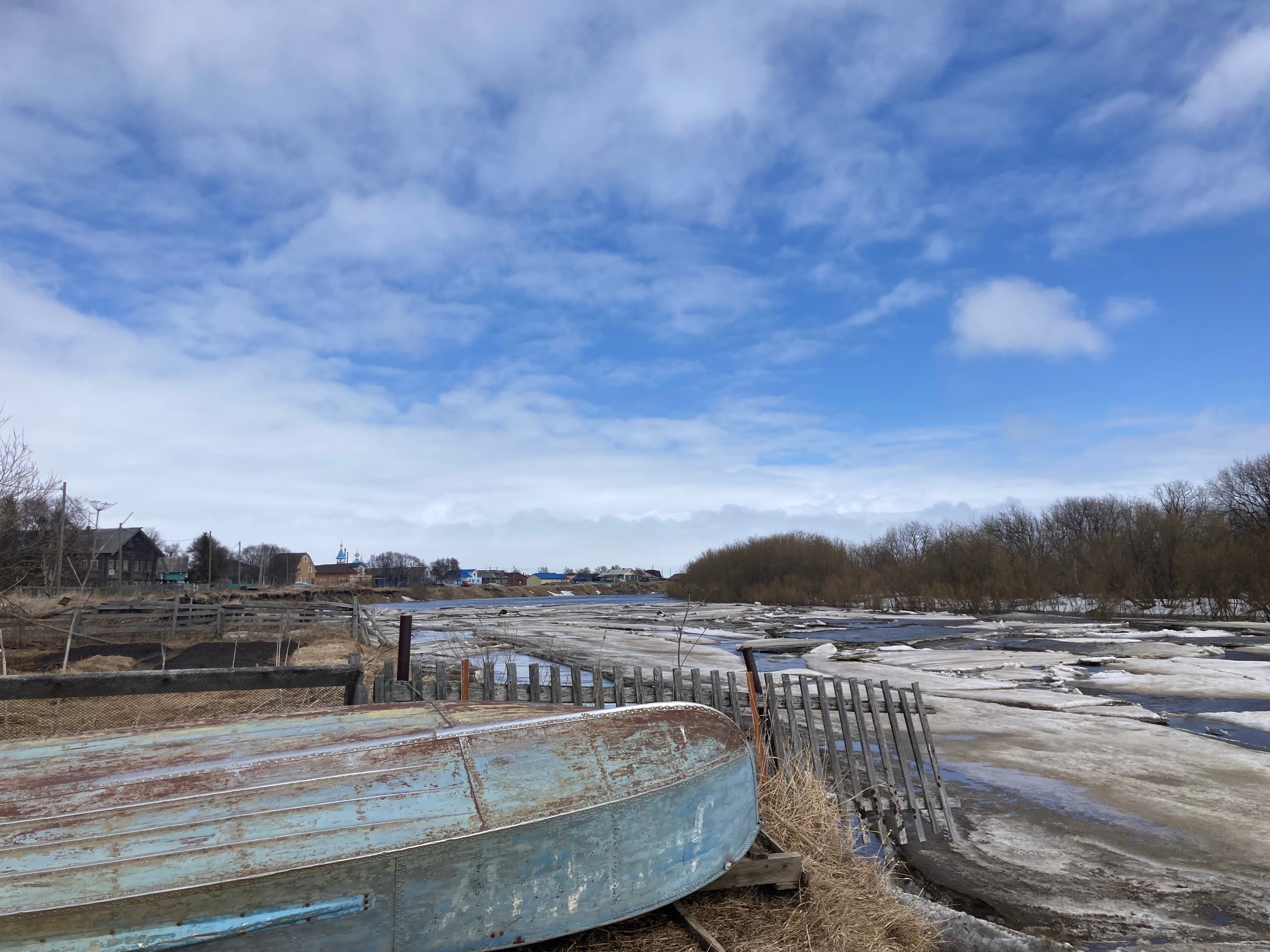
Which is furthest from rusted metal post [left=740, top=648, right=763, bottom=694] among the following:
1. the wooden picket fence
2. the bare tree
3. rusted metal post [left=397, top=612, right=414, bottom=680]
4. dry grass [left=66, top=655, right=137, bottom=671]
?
the bare tree

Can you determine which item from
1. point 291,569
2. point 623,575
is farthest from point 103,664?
point 623,575

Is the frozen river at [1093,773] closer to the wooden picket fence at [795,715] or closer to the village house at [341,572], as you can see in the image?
the wooden picket fence at [795,715]

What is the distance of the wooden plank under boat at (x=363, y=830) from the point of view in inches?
91.7

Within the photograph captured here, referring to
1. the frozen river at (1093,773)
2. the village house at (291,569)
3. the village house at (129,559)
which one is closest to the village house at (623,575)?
the village house at (291,569)

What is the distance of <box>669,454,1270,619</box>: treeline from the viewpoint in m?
35.8

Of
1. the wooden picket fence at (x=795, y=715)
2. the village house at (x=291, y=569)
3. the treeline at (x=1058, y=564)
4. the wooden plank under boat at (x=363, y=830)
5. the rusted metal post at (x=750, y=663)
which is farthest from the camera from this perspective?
the village house at (x=291, y=569)

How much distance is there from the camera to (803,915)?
3686mm

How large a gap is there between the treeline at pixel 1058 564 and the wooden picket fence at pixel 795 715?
1836 centimetres

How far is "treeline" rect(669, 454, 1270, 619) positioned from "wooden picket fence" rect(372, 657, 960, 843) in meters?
18.4

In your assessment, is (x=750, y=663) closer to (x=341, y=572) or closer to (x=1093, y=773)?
(x=1093, y=773)

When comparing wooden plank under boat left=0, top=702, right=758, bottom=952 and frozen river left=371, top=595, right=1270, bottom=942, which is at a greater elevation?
wooden plank under boat left=0, top=702, right=758, bottom=952

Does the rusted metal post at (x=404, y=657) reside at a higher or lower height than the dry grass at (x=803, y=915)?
higher

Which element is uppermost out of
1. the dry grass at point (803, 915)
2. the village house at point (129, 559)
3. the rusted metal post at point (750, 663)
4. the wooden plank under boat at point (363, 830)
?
the village house at point (129, 559)

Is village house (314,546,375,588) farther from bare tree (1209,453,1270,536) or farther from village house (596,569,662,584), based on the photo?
bare tree (1209,453,1270,536)
